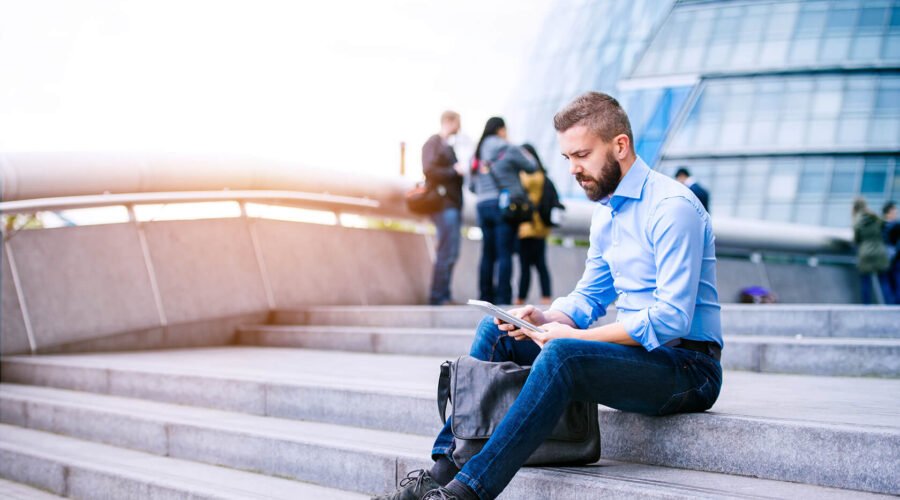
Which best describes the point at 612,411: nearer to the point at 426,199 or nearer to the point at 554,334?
the point at 554,334

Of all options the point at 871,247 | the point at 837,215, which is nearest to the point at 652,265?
the point at 871,247

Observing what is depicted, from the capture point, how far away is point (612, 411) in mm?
3674

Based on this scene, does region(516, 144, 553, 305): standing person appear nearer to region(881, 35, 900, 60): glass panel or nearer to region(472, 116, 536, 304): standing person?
region(472, 116, 536, 304): standing person

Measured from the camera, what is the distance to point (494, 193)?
8438 mm

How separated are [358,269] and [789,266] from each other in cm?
994

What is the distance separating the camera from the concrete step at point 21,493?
486cm

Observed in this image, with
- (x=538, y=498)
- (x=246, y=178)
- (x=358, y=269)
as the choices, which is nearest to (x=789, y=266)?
(x=358, y=269)

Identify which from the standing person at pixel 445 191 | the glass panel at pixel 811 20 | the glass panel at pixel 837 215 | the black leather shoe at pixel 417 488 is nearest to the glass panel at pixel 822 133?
the glass panel at pixel 837 215

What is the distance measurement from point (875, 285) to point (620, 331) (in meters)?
13.1

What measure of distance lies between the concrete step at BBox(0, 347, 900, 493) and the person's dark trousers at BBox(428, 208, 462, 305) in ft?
6.45

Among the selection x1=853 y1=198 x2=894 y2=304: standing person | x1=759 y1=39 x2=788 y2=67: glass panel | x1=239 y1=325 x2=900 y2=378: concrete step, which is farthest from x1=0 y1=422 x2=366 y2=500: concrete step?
x1=759 y1=39 x2=788 y2=67: glass panel

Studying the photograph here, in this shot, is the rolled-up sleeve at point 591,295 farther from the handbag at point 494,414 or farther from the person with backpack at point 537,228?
the person with backpack at point 537,228

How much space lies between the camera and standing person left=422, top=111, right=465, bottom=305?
8.95m

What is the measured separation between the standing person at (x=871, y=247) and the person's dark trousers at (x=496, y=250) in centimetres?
757
